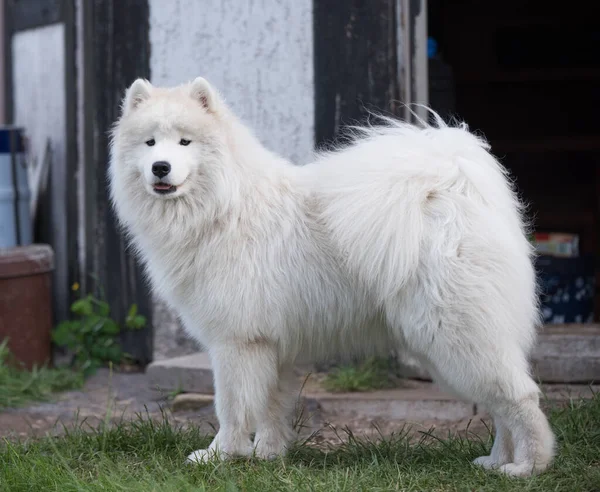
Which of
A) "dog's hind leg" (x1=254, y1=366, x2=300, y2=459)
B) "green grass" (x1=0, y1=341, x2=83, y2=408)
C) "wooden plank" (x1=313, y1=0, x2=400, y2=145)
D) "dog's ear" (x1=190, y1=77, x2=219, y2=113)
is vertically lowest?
"green grass" (x1=0, y1=341, x2=83, y2=408)

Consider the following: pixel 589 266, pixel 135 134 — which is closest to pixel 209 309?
pixel 135 134

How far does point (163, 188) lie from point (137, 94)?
1.62ft

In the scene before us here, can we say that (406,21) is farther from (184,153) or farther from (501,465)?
(501,465)

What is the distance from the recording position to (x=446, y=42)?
8.81 m

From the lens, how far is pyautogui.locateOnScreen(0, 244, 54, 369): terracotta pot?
627cm

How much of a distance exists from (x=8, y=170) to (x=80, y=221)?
650mm

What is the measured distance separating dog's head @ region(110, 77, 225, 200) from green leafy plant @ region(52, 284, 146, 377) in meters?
2.61

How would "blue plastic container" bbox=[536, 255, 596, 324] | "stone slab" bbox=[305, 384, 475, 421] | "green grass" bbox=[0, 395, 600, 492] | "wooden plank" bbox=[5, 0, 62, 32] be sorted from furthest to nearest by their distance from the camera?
"blue plastic container" bbox=[536, 255, 596, 324], "wooden plank" bbox=[5, 0, 62, 32], "stone slab" bbox=[305, 384, 475, 421], "green grass" bbox=[0, 395, 600, 492]

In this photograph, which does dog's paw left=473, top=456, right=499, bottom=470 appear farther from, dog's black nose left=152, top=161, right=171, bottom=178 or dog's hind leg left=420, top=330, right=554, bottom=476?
dog's black nose left=152, top=161, right=171, bottom=178

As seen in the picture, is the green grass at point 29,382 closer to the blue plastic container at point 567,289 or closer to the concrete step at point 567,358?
the concrete step at point 567,358

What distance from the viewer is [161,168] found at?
12.4 ft

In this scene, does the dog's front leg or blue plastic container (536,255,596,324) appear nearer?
the dog's front leg

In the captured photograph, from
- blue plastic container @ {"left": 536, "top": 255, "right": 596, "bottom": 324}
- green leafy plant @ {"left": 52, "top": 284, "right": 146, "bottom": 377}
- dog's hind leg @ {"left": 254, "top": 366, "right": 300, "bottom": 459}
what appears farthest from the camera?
blue plastic container @ {"left": 536, "top": 255, "right": 596, "bottom": 324}

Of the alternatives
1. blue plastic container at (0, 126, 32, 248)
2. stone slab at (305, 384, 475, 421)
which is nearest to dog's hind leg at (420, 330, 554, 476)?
stone slab at (305, 384, 475, 421)
